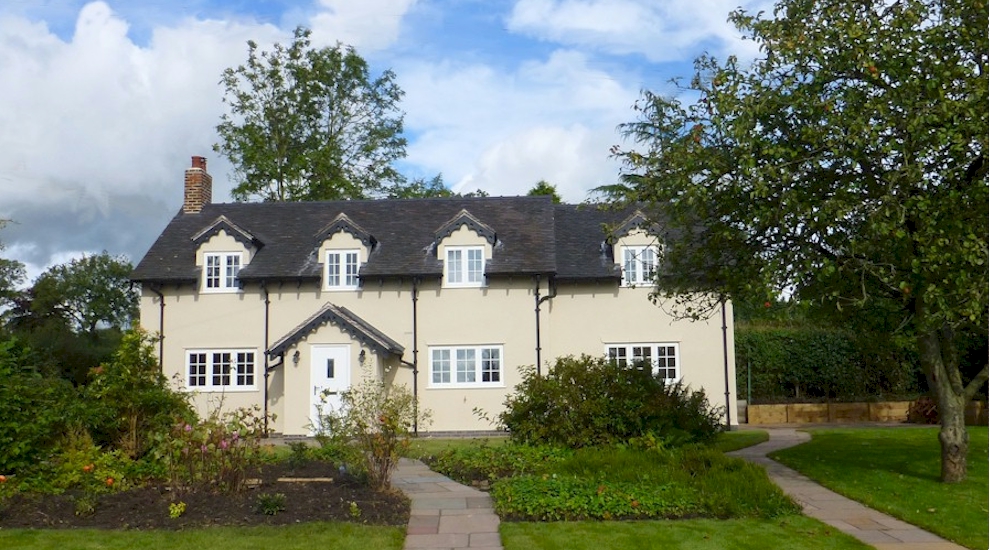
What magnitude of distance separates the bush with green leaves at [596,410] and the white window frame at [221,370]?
432 inches

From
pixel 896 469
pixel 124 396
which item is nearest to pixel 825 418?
pixel 896 469

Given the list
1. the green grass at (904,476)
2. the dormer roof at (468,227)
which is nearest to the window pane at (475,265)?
the dormer roof at (468,227)

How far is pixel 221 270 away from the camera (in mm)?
25688

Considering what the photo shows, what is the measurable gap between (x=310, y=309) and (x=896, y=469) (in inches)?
638

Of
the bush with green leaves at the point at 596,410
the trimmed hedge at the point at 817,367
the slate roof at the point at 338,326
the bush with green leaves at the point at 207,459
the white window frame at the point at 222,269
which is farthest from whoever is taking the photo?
the trimmed hedge at the point at 817,367

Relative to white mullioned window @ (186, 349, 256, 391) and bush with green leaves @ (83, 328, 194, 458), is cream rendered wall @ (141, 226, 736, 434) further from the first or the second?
bush with green leaves @ (83, 328, 194, 458)

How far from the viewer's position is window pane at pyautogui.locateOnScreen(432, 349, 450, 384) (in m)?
24.5

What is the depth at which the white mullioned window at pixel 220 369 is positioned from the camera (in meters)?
25.0

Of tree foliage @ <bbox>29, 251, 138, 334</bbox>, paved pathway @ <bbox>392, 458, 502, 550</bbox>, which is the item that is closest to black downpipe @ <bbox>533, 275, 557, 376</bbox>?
paved pathway @ <bbox>392, 458, 502, 550</bbox>

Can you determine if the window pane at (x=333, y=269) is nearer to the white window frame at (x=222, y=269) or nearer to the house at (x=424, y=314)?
the house at (x=424, y=314)

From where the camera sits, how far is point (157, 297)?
84.0 ft

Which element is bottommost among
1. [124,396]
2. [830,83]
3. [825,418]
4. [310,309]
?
[825,418]

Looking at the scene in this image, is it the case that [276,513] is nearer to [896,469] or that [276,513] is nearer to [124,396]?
[124,396]

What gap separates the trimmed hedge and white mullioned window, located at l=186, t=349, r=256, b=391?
15.1 meters
